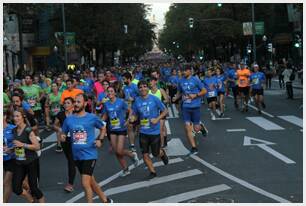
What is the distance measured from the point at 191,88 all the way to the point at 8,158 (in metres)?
5.71

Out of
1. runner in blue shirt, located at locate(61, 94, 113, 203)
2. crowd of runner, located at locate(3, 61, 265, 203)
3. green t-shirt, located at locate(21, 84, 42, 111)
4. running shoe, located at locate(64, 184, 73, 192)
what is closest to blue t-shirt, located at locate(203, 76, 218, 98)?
crowd of runner, located at locate(3, 61, 265, 203)

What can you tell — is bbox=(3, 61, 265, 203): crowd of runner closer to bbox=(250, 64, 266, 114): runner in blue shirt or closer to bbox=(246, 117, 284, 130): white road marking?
bbox=(246, 117, 284, 130): white road marking

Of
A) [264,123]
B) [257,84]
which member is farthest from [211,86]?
[257,84]

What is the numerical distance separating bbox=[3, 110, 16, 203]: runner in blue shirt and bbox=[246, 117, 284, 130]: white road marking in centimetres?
952

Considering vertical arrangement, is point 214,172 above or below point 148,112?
below

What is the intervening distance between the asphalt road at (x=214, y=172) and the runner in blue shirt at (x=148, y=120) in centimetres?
44

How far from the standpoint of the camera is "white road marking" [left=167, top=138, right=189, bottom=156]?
11998mm

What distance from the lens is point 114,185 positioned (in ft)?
29.7

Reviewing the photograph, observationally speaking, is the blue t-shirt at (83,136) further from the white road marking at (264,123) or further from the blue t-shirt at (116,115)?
the white road marking at (264,123)

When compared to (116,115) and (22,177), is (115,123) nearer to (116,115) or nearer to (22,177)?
(116,115)

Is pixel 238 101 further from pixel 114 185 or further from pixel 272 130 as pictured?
pixel 114 185

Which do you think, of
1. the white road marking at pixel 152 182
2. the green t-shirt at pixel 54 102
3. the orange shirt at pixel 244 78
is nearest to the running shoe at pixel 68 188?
the white road marking at pixel 152 182

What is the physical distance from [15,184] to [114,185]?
2134mm

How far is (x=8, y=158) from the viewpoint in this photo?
729cm
